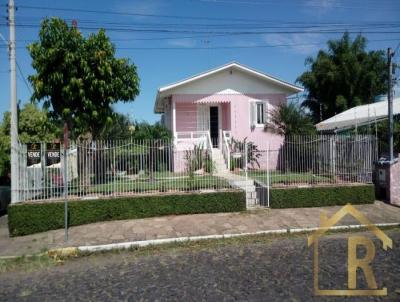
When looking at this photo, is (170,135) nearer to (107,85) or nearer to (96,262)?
(107,85)

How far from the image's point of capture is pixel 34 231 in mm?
9680

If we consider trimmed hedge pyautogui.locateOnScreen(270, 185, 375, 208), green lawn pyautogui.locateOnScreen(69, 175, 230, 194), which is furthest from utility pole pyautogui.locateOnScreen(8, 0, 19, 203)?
trimmed hedge pyautogui.locateOnScreen(270, 185, 375, 208)

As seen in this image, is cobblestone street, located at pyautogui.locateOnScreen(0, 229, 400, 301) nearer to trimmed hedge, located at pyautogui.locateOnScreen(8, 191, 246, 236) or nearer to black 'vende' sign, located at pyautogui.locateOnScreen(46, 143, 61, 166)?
trimmed hedge, located at pyautogui.locateOnScreen(8, 191, 246, 236)

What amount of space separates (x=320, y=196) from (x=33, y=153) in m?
8.79

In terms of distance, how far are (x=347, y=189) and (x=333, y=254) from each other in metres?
5.34

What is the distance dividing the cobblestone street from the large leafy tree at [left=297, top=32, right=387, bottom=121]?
27628mm

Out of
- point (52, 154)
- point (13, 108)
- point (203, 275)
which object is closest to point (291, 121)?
point (52, 154)

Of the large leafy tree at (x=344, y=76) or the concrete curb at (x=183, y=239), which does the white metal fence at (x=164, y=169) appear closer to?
the concrete curb at (x=183, y=239)

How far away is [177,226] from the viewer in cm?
971

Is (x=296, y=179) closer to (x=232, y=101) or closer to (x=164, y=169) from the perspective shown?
(x=164, y=169)

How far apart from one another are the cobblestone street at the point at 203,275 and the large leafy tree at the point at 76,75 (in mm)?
6497

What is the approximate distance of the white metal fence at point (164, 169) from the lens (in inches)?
408

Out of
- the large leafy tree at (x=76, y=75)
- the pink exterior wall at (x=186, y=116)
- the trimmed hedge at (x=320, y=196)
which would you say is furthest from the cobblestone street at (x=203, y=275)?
the pink exterior wall at (x=186, y=116)

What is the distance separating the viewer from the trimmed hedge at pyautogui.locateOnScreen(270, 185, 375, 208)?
1156cm
